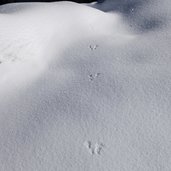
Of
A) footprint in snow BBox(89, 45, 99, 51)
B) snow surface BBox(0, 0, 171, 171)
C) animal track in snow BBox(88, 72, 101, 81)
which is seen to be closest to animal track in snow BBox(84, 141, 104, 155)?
snow surface BBox(0, 0, 171, 171)

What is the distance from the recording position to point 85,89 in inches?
95.6

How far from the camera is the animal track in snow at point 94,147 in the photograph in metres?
1.93

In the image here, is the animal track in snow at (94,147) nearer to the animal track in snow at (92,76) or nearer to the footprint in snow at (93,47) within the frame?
the animal track in snow at (92,76)

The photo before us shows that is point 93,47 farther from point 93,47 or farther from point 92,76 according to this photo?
point 92,76

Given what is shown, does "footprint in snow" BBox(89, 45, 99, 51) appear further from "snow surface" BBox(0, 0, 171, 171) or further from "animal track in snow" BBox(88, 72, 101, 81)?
"animal track in snow" BBox(88, 72, 101, 81)

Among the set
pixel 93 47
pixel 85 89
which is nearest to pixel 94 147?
pixel 85 89

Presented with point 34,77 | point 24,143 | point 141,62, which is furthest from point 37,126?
point 141,62

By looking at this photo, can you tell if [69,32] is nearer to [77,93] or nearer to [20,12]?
[20,12]

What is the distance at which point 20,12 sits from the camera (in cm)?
354

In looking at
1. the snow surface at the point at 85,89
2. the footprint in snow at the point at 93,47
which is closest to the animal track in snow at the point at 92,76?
the snow surface at the point at 85,89

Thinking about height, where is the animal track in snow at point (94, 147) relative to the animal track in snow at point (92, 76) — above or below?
below

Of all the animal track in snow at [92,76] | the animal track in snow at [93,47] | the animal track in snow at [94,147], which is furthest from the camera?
the animal track in snow at [93,47]

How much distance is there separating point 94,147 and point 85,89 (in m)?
0.61

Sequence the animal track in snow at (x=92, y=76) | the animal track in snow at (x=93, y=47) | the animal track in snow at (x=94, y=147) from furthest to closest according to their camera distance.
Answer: the animal track in snow at (x=93, y=47), the animal track in snow at (x=92, y=76), the animal track in snow at (x=94, y=147)
